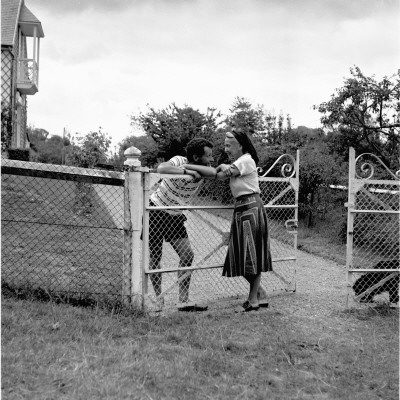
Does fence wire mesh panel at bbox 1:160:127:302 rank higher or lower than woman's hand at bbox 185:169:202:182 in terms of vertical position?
lower

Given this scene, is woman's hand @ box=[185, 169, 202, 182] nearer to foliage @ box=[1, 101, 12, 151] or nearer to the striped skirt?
the striped skirt

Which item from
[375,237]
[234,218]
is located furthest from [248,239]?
[375,237]

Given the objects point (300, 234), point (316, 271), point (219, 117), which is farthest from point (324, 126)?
point (219, 117)

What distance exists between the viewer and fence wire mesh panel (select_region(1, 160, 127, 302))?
5.13 metres

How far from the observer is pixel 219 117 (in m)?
25.4

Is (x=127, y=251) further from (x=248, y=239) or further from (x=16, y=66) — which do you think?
(x=16, y=66)

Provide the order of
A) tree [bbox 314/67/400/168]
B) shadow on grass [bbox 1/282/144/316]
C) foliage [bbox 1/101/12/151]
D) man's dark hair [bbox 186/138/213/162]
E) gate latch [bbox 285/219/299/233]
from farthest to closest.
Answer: foliage [bbox 1/101/12/151]
tree [bbox 314/67/400/168]
gate latch [bbox 285/219/299/233]
man's dark hair [bbox 186/138/213/162]
shadow on grass [bbox 1/282/144/316]

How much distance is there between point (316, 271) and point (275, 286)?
1.58 m

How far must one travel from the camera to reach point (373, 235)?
927 centimetres

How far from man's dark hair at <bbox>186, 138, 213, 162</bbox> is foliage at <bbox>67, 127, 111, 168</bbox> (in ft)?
31.4

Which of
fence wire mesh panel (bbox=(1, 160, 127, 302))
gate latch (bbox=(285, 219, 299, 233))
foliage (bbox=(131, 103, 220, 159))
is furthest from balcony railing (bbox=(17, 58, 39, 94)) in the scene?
gate latch (bbox=(285, 219, 299, 233))

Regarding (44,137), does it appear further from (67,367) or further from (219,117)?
(67,367)

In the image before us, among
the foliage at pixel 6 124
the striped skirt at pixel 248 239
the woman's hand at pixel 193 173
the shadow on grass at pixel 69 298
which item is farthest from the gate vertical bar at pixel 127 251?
the foliage at pixel 6 124

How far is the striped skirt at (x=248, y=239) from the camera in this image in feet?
17.7
